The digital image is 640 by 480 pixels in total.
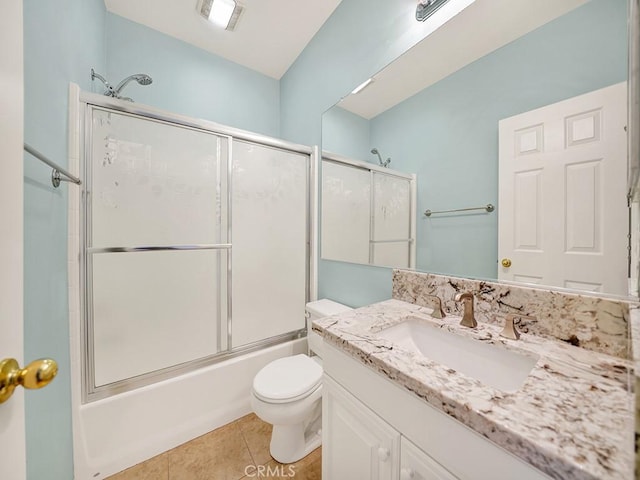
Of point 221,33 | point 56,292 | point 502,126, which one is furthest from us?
point 221,33

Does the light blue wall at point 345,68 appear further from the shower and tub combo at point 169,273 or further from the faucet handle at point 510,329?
the faucet handle at point 510,329

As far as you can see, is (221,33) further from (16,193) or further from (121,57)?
(16,193)

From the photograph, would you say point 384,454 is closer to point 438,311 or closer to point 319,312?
point 438,311

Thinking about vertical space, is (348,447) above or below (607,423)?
below

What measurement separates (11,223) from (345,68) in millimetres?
1777

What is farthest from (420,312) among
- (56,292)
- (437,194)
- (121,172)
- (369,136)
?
(121,172)

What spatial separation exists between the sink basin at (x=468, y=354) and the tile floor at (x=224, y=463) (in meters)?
0.92

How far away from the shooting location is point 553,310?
75 cm

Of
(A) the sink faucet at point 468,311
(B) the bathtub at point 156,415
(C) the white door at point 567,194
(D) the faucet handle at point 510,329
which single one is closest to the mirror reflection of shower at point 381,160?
(C) the white door at point 567,194

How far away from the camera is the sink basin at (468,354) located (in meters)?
0.70

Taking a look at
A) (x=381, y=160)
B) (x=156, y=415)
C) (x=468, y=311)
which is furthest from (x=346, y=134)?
(x=156, y=415)

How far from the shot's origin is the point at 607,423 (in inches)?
16.5

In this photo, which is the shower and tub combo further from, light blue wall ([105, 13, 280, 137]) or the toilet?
light blue wall ([105, 13, 280, 137])

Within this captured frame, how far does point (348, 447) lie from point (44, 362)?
0.83 meters
